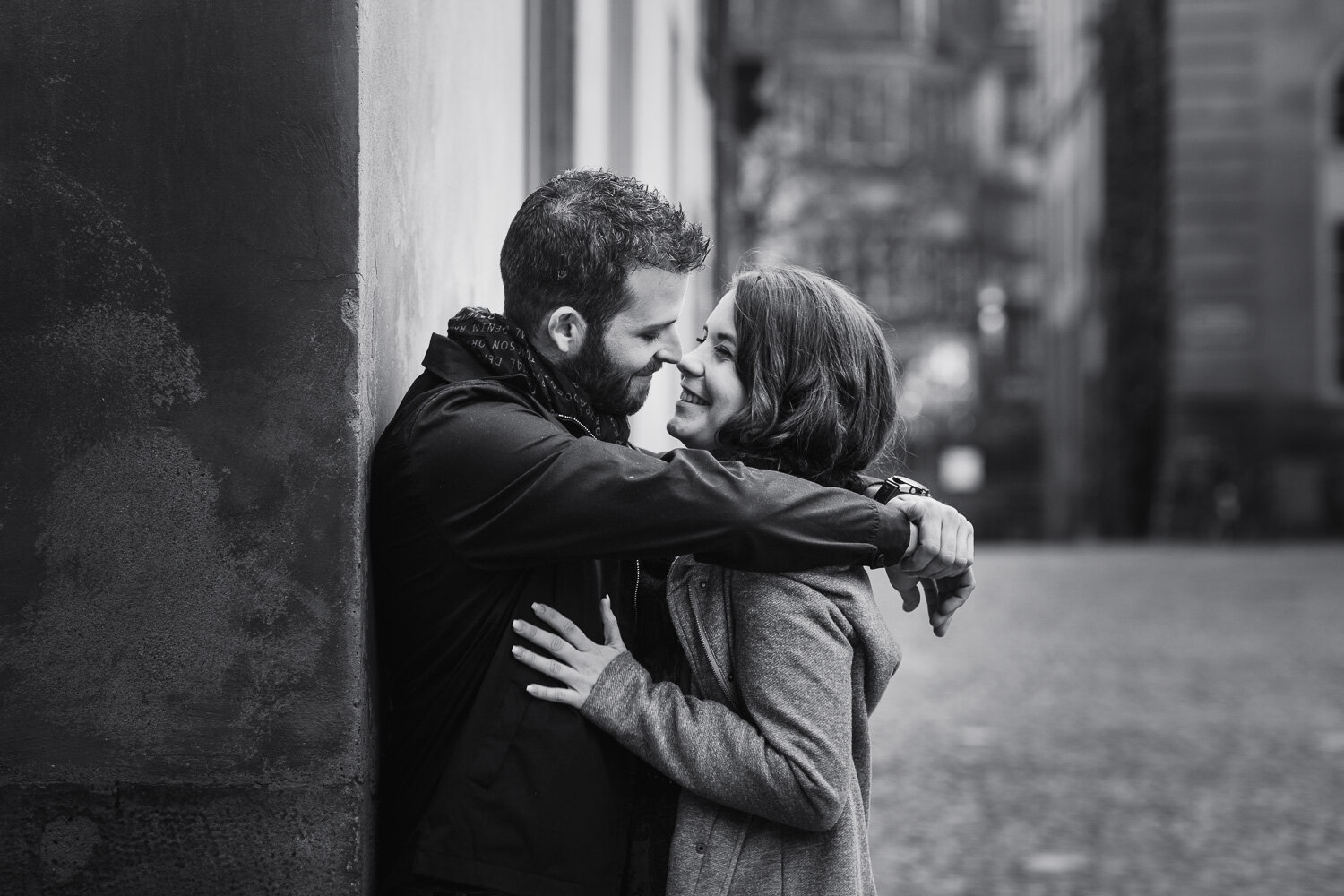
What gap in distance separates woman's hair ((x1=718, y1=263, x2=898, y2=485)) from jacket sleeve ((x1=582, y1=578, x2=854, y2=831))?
256mm

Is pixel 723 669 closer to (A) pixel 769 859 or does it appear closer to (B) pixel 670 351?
(A) pixel 769 859

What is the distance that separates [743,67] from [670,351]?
47.9ft

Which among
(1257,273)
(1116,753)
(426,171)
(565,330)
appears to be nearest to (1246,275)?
(1257,273)

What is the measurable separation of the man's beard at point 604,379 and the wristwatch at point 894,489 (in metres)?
0.40

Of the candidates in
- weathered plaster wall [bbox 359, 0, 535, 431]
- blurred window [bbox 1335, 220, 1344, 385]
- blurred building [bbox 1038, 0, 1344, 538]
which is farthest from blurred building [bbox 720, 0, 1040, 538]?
weathered plaster wall [bbox 359, 0, 535, 431]

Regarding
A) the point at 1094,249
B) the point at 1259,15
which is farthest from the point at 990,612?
the point at 1094,249

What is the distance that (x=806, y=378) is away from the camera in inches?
102

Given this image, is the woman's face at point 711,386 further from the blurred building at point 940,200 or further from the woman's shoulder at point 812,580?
the blurred building at point 940,200

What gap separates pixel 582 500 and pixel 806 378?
17.6 inches

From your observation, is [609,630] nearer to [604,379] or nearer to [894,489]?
[604,379]

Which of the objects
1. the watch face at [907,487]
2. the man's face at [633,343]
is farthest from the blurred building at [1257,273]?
the man's face at [633,343]

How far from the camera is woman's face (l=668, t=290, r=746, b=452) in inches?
104

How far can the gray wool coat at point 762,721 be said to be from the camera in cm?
241

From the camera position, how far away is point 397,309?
2.81 meters
